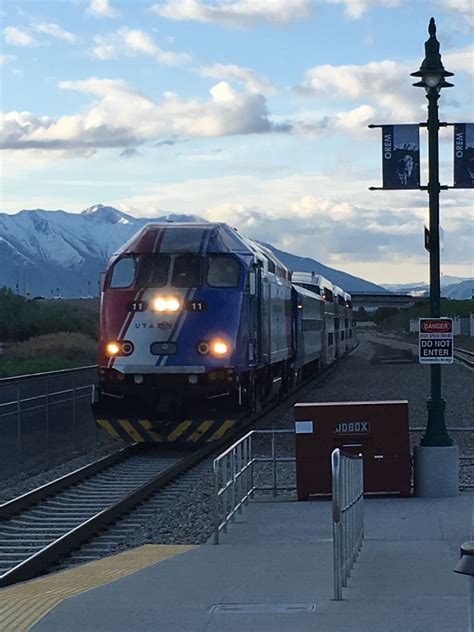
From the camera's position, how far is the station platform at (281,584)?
25.0 feet

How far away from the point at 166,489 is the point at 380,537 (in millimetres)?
5731

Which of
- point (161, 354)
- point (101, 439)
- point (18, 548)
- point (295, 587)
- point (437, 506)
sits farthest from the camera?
point (101, 439)

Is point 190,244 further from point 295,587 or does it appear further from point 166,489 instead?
point 295,587

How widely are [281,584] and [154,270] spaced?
12566 millimetres

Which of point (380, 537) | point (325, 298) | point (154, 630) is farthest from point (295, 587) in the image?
point (325, 298)

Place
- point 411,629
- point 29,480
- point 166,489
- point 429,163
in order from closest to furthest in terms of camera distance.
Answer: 1. point 411,629
2. point 429,163
3. point 166,489
4. point 29,480

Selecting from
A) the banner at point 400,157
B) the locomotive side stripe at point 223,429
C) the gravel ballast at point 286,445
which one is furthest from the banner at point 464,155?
the locomotive side stripe at point 223,429

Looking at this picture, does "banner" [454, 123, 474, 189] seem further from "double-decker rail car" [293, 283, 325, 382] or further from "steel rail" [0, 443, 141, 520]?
"double-decker rail car" [293, 283, 325, 382]

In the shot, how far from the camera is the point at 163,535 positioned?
44.1 feet

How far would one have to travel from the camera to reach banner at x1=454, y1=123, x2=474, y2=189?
1520 cm

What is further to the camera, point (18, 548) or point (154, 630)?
point (18, 548)

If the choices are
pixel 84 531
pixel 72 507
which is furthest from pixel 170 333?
pixel 84 531

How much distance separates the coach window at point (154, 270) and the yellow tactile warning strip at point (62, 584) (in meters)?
9.14

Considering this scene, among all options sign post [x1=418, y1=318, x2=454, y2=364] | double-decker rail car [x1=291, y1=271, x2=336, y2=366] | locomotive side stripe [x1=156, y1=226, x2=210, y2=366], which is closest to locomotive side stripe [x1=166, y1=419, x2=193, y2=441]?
locomotive side stripe [x1=156, y1=226, x2=210, y2=366]
